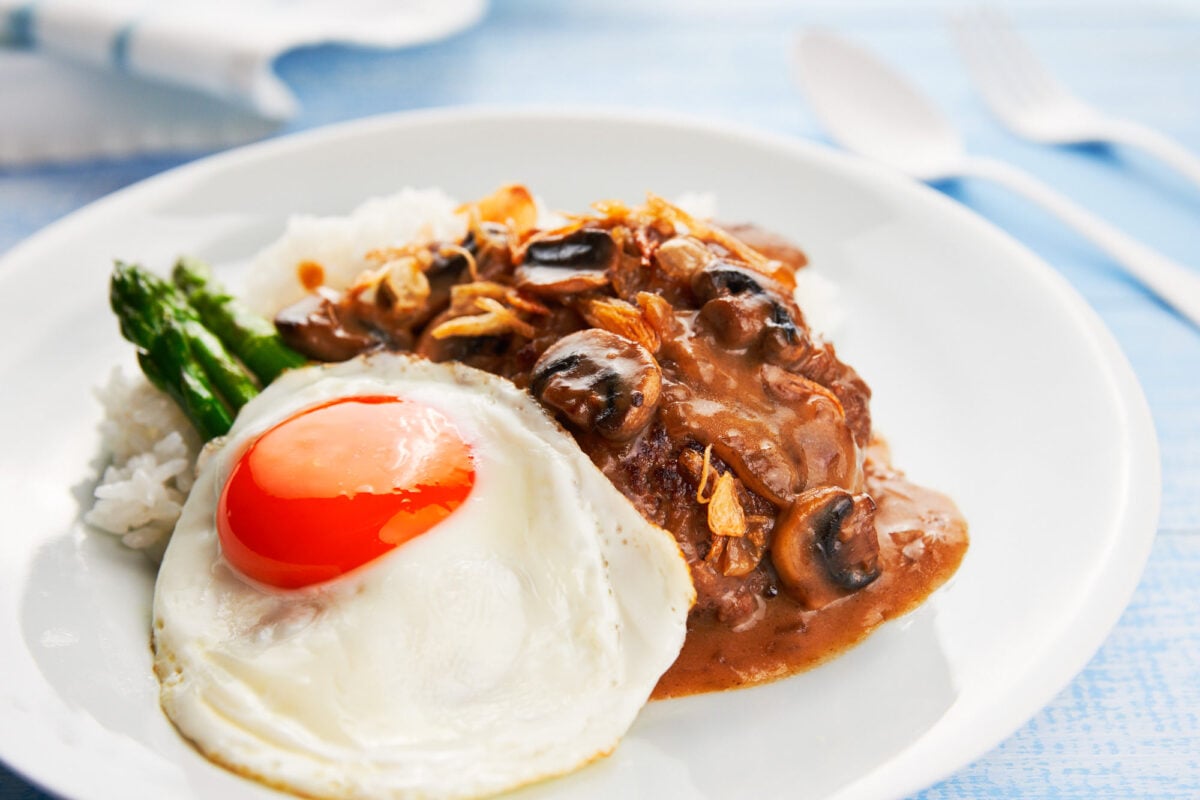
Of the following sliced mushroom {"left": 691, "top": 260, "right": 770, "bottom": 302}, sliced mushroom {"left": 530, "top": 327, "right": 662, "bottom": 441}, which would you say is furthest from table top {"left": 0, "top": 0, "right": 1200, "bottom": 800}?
sliced mushroom {"left": 691, "top": 260, "right": 770, "bottom": 302}

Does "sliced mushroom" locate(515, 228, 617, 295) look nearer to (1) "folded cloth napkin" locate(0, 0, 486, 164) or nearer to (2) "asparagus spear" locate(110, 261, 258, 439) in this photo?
(2) "asparagus spear" locate(110, 261, 258, 439)

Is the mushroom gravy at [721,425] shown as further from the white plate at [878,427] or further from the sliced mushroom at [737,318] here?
the white plate at [878,427]

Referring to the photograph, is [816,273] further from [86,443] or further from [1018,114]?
[86,443]

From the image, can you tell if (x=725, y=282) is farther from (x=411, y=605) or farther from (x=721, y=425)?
(x=411, y=605)

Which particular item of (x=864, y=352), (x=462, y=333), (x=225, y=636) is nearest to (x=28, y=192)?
(x=462, y=333)

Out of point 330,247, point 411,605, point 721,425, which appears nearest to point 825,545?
point 721,425

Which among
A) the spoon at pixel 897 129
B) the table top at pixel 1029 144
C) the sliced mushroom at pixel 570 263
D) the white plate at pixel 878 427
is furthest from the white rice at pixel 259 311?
the table top at pixel 1029 144
